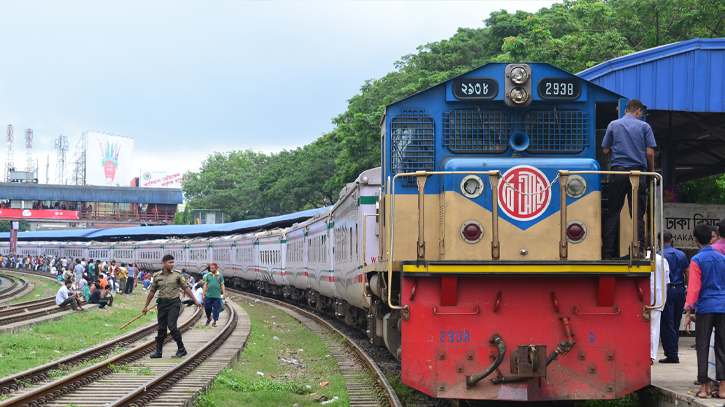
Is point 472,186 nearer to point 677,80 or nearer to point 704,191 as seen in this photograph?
point 677,80

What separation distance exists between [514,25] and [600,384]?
102 feet

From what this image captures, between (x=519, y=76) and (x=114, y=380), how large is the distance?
7.12m

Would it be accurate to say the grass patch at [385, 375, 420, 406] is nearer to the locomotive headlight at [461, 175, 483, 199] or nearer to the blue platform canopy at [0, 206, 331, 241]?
the locomotive headlight at [461, 175, 483, 199]

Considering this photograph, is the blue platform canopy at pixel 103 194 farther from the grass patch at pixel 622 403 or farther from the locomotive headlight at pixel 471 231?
the locomotive headlight at pixel 471 231

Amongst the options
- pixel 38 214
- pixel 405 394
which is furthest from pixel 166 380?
pixel 38 214

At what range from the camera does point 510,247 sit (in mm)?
6461

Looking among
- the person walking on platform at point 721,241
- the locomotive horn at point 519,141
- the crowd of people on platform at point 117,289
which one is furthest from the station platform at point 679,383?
the crowd of people on platform at point 117,289

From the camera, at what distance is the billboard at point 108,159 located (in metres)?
106

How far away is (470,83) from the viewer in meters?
7.31

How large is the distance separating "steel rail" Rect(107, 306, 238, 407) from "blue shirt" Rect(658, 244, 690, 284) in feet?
22.1

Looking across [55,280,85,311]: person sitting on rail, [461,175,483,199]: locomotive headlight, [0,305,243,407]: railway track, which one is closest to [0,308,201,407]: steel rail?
[0,305,243,407]: railway track

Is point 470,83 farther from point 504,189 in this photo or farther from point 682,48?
point 682,48

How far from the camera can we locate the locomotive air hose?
20.1 ft

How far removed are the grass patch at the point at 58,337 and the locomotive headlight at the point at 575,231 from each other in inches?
332
